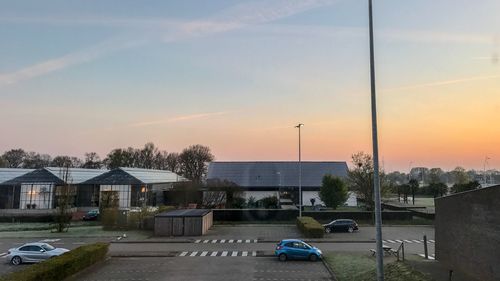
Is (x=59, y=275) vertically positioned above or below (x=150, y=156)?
below

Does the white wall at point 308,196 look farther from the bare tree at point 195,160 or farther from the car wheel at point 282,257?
the car wheel at point 282,257

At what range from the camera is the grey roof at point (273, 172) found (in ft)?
299

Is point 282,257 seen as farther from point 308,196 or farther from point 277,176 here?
point 277,176

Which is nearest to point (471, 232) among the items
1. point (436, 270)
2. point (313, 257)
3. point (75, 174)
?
point (436, 270)

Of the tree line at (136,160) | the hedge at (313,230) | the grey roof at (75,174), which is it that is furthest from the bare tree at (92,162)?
the hedge at (313,230)

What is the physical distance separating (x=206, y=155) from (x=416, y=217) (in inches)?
2894

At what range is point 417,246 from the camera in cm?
3684

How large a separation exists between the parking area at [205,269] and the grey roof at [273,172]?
2392 inches

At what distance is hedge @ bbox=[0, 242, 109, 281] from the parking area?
2.12 ft

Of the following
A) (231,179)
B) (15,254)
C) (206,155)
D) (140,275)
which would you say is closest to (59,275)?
(140,275)

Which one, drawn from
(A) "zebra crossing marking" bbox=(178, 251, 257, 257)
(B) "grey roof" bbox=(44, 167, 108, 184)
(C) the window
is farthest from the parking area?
(C) the window

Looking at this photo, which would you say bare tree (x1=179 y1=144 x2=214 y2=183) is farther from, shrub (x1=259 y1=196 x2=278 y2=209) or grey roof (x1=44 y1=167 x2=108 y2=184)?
shrub (x1=259 y1=196 x2=278 y2=209)

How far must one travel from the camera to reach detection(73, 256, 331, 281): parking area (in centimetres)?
2394

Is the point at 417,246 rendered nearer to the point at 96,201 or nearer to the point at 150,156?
the point at 96,201
